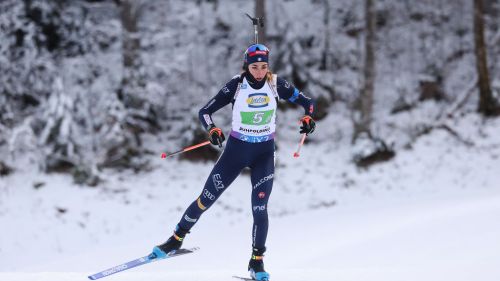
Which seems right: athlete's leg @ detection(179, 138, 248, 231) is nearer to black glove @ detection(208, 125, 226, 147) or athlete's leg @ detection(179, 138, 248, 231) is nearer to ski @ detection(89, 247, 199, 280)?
black glove @ detection(208, 125, 226, 147)

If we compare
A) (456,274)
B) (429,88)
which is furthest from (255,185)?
(429,88)

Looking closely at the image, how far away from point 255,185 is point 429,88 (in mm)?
13857

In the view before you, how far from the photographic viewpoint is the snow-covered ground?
808 centimetres

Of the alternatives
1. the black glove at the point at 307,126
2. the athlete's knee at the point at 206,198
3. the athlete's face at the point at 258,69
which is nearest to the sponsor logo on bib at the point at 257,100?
the athlete's face at the point at 258,69

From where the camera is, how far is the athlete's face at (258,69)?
5.61 m

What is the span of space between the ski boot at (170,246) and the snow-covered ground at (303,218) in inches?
15.7

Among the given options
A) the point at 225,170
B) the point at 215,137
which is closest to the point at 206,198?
the point at 225,170

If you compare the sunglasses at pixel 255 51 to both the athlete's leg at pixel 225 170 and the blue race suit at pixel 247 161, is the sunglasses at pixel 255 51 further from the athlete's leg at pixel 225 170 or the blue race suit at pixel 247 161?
the athlete's leg at pixel 225 170

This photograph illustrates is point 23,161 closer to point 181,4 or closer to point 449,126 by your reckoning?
point 181,4

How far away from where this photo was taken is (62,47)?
15.2 m

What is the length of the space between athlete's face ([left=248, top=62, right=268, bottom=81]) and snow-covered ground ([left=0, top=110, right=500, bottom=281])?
2.50 meters

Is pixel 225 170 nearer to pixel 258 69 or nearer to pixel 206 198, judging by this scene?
pixel 206 198

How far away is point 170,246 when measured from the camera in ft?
19.9

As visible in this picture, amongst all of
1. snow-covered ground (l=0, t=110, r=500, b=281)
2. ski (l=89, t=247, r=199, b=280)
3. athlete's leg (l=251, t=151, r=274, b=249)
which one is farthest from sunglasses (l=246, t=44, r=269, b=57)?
snow-covered ground (l=0, t=110, r=500, b=281)
